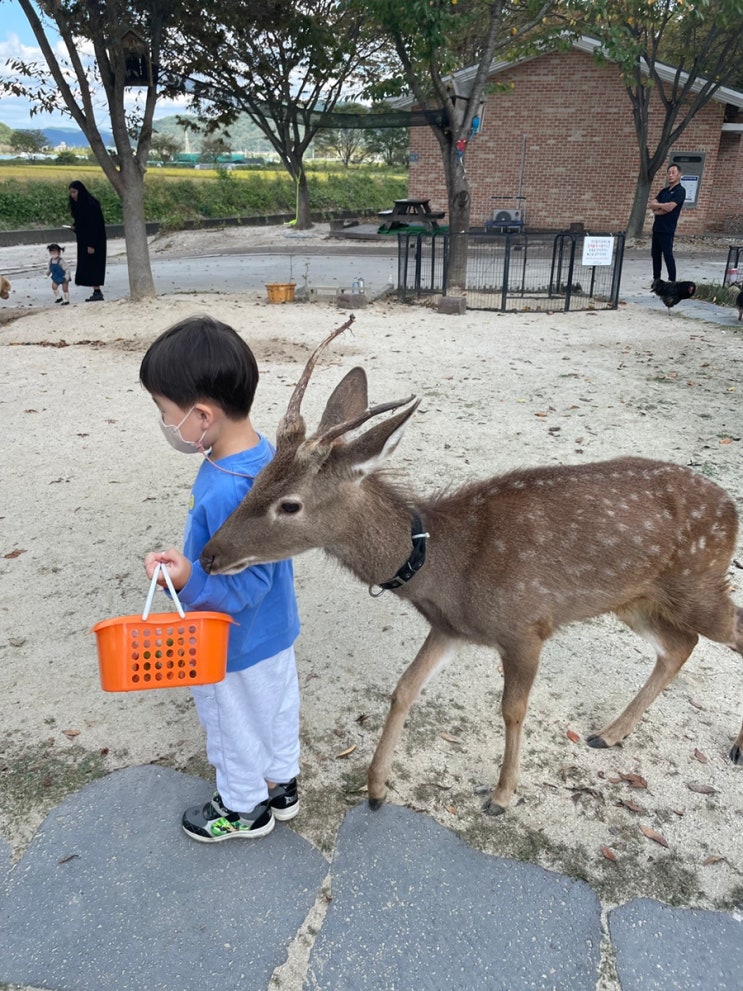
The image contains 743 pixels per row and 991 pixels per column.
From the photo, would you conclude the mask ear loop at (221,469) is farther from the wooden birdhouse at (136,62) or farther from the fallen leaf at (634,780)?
the wooden birdhouse at (136,62)

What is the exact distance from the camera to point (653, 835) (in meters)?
2.62

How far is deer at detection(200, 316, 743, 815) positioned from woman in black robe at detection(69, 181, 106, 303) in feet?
41.8

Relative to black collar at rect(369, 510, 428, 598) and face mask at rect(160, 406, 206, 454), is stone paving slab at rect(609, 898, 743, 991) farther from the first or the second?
face mask at rect(160, 406, 206, 454)

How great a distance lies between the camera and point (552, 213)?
2606 centimetres

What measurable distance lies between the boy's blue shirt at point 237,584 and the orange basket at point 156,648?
0.51 ft

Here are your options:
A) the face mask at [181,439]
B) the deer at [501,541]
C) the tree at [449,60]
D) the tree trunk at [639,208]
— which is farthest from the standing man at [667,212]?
the face mask at [181,439]

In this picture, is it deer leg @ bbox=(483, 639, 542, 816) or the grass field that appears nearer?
deer leg @ bbox=(483, 639, 542, 816)

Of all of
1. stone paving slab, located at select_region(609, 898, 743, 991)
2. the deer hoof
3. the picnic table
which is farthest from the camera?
the picnic table

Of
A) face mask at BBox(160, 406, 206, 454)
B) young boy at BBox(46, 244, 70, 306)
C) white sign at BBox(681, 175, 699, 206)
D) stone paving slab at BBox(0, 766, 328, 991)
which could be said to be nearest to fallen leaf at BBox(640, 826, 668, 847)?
stone paving slab at BBox(0, 766, 328, 991)

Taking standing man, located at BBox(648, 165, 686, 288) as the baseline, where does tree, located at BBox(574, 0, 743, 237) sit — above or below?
above

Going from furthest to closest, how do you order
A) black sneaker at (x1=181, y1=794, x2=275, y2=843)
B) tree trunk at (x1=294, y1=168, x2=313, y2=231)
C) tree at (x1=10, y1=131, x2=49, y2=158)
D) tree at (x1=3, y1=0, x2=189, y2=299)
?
tree at (x1=10, y1=131, x2=49, y2=158), tree trunk at (x1=294, y1=168, x2=313, y2=231), tree at (x1=3, y1=0, x2=189, y2=299), black sneaker at (x1=181, y1=794, x2=275, y2=843)

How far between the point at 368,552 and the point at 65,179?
125 feet

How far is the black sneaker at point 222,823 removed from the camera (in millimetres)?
2562

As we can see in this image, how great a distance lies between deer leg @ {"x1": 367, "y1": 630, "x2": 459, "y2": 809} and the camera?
2730 mm
